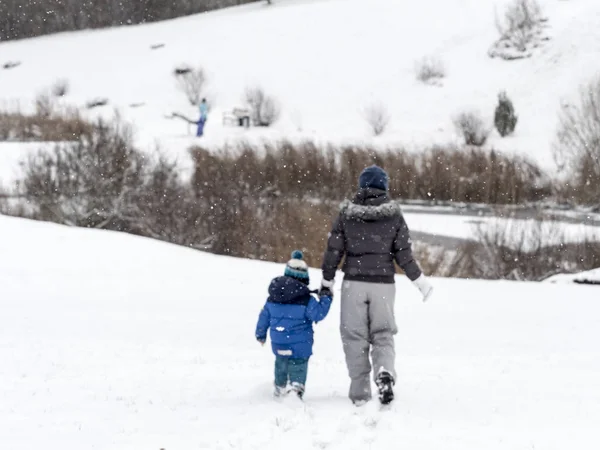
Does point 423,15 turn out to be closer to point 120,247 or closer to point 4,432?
point 120,247

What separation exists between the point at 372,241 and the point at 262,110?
107 ft

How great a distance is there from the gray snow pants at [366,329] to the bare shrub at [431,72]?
115 ft

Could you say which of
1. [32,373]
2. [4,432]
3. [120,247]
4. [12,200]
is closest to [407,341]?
[32,373]

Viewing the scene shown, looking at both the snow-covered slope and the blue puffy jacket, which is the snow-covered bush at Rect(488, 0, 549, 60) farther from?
the blue puffy jacket

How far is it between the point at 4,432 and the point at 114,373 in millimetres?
2201

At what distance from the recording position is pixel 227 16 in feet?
173

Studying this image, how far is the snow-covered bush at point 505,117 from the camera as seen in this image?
31719 millimetres

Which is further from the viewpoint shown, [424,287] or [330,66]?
[330,66]

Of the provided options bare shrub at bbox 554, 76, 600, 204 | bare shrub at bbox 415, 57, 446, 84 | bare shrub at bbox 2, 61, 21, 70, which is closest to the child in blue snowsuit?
bare shrub at bbox 554, 76, 600, 204

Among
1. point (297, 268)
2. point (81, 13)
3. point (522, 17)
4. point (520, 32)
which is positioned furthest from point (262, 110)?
point (297, 268)

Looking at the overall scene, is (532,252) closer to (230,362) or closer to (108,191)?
(230,362)

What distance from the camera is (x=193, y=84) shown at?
41.5 meters

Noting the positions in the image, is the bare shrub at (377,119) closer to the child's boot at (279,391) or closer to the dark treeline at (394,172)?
the dark treeline at (394,172)

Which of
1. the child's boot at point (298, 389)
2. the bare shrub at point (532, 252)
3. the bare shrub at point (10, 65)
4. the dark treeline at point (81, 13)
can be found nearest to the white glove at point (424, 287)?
the child's boot at point (298, 389)
